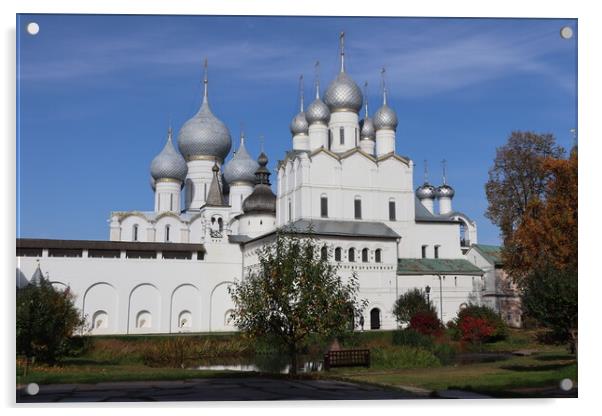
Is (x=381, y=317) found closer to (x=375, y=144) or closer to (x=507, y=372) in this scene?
(x=375, y=144)

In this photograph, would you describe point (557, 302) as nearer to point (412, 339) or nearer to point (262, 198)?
point (412, 339)

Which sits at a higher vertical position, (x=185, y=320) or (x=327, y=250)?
(x=327, y=250)

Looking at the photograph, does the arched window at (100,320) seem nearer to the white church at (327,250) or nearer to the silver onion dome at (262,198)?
the white church at (327,250)

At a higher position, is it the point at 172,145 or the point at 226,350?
the point at 172,145

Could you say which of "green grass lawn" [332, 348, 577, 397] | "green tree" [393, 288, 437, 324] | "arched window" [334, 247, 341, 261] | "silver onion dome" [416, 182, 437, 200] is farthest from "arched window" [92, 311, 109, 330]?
"silver onion dome" [416, 182, 437, 200]

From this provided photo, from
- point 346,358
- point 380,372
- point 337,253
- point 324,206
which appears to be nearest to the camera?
point 380,372

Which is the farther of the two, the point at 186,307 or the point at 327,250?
the point at 186,307

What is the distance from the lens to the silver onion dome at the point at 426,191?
56.2m

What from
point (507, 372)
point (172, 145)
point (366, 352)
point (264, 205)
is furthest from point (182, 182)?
point (507, 372)

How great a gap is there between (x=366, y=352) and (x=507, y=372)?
16.5 feet

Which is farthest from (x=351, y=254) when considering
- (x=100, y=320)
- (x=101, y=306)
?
(x=100, y=320)

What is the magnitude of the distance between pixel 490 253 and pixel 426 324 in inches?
506

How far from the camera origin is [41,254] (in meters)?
36.7

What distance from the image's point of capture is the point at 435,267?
39781mm
